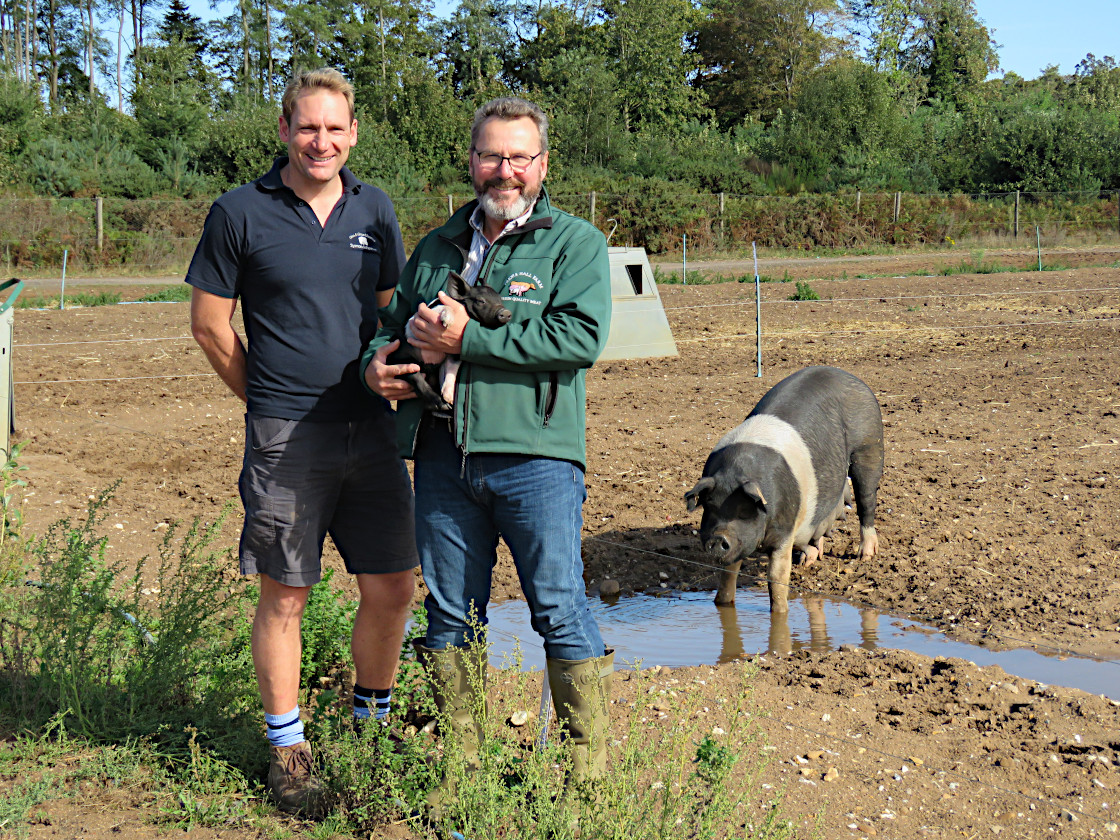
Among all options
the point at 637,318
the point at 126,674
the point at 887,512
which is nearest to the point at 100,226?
the point at 637,318

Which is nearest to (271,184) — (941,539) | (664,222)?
(941,539)

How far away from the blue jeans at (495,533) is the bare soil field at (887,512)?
34.1 inches

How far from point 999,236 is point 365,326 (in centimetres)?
3248

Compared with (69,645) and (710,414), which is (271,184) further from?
(710,414)

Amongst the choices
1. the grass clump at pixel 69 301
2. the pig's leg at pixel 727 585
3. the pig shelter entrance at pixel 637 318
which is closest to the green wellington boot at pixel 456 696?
the pig's leg at pixel 727 585

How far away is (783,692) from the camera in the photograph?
442 cm

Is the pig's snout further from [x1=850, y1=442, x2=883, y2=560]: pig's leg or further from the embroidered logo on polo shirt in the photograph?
the embroidered logo on polo shirt

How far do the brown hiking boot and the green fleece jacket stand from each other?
1010mm

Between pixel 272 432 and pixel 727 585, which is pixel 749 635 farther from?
pixel 272 432

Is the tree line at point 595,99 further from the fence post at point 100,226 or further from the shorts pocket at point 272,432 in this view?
the shorts pocket at point 272,432

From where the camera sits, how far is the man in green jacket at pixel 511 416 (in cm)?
285

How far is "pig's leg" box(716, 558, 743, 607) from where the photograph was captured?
571cm

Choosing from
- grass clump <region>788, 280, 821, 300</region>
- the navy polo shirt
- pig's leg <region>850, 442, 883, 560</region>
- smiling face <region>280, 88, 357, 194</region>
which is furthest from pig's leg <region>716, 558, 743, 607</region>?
grass clump <region>788, 280, 821, 300</region>

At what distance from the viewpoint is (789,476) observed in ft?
18.4
